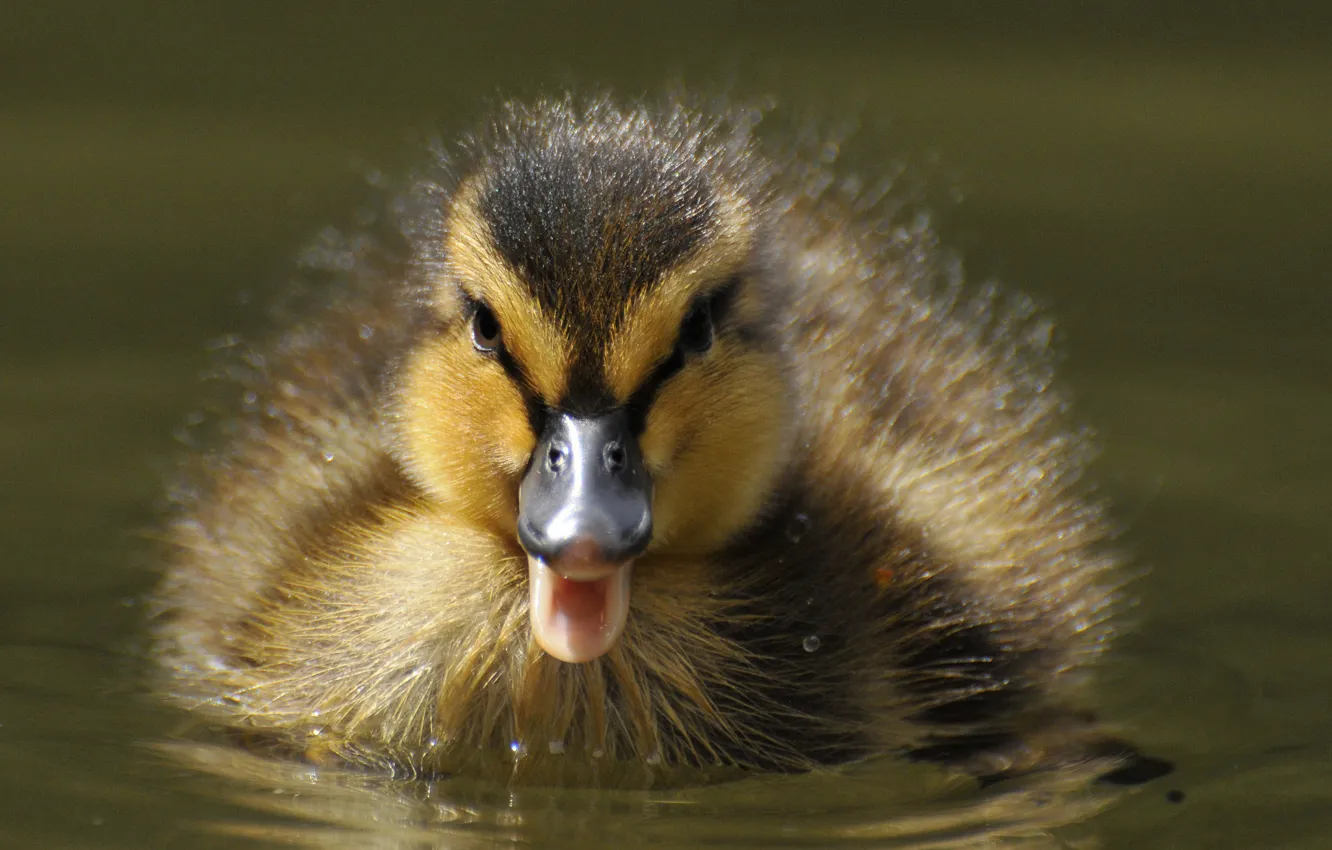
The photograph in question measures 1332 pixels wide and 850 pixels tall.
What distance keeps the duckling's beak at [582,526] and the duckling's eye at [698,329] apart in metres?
0.19

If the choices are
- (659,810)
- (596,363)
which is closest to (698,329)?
(596,363)

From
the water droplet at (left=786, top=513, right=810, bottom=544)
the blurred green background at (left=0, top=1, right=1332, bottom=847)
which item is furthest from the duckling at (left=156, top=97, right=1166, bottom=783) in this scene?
the blurred green background at (left=0, top=1, right=1332, bottom=847)

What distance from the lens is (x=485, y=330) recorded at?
3.81 metres

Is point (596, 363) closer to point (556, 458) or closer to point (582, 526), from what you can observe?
point (556, 458)

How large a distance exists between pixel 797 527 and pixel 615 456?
0.64 m

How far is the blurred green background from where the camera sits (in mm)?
4277

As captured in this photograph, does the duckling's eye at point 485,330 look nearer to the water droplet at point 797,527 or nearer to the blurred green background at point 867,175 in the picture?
the water droplet at point 797,527

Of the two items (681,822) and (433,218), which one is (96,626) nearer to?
(433,218)

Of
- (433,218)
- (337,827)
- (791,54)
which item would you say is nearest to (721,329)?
(433,218)

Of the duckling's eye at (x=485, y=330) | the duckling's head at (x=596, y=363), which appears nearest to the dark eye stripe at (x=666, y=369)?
the duckling's head at (x=596, y=363)

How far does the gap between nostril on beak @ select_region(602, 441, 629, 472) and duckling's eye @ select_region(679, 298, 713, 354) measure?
24 cm

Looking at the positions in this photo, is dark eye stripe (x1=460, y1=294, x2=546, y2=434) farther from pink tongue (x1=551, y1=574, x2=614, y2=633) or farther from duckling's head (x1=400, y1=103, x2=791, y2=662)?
pink tongue (x1=551, y1=574, x2=614, y2=633)

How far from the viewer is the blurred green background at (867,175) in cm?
428

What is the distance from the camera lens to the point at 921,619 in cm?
421
